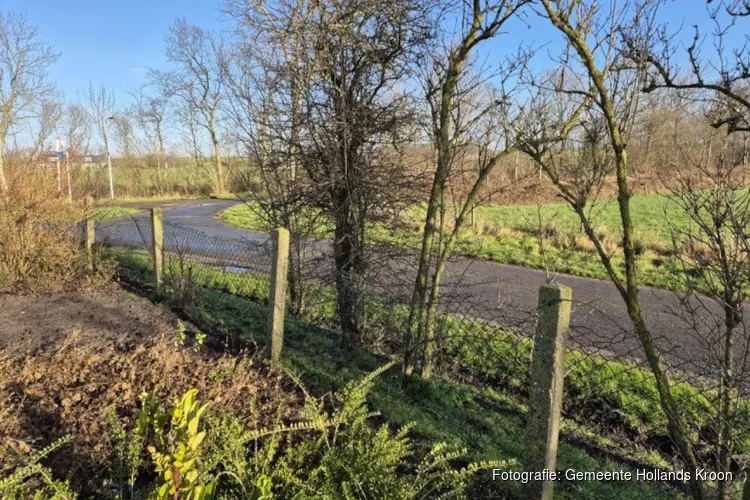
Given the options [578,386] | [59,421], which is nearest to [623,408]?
[578,386]

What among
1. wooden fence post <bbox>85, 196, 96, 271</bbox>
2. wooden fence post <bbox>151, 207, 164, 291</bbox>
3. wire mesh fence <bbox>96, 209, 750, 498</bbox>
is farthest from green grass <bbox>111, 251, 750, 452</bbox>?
wooden fence post <bbox>85, 196, 96, 271</bbox>

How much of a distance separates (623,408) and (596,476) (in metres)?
1.74

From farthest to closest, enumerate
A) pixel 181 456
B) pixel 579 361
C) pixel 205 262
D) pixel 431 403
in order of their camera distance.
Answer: pixel 205 262, pixel 431 403, pixel 579 361, pixel 181 456

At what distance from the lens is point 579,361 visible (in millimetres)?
3129

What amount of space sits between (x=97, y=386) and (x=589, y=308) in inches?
217

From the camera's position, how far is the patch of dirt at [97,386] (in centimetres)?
273

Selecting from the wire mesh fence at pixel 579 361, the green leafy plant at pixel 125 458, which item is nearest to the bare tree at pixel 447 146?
the wire mesh fence at pixel 579 361

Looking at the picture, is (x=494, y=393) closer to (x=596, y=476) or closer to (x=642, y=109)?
(x=596, y=476)

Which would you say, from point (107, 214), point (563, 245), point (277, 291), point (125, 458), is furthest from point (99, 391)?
point (563, 245)

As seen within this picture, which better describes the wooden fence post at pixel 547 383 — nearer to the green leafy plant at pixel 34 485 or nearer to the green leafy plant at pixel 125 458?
the green leafy plant at pixel 125 458

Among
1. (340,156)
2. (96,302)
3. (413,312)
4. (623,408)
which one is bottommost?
(623,408)

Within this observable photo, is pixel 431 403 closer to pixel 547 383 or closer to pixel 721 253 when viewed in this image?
pixel 547 383

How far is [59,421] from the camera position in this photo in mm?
2926

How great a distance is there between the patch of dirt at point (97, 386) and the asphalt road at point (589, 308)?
6.39ft
